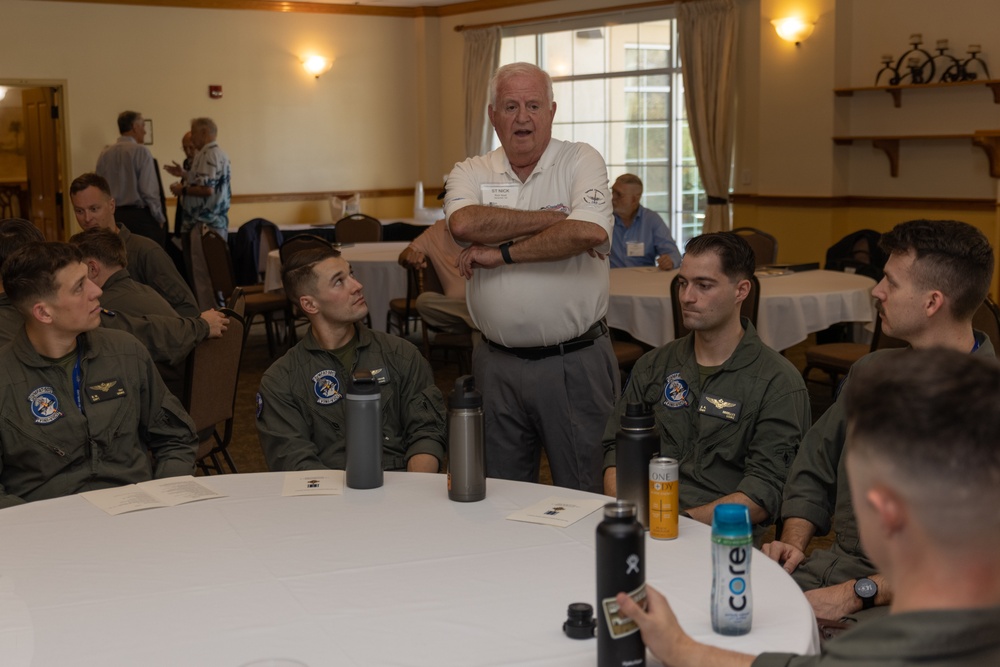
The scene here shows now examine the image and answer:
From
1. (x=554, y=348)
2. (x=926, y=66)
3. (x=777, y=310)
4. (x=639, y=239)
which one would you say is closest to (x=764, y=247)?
(x=639, y=239)

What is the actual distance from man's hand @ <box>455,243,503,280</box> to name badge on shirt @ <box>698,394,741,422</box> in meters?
0.80

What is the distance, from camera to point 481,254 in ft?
10.8

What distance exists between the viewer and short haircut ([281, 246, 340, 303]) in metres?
3.22

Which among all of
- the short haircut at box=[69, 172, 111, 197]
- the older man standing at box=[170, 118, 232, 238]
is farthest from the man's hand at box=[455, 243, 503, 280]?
the older man standing at box=[170, 118, 232, 238]

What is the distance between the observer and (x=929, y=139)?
8.63 metres

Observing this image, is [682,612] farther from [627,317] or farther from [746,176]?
[746,176]

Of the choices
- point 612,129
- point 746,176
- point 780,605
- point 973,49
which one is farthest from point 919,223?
point 612,129

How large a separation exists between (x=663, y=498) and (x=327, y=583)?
626 millimetres

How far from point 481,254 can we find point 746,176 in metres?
7.15

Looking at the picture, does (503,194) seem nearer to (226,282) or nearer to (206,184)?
(226,282)

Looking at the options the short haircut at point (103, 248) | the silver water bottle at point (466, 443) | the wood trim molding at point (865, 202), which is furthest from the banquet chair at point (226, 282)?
the silver water bottle at point (466, 443)

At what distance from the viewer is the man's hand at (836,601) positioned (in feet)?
7.19

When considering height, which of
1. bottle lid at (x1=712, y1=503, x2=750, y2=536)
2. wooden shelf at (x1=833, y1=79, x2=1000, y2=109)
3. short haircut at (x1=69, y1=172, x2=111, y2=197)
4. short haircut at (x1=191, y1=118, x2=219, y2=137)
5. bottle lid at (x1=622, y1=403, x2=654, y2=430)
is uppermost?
wooden shelf at (x1=833, y1=79, x2=1000, y2=109)

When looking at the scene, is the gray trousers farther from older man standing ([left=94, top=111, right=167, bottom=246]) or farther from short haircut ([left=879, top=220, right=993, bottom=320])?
older man standing ([left=94, top=111, right=167, bottom=246])
